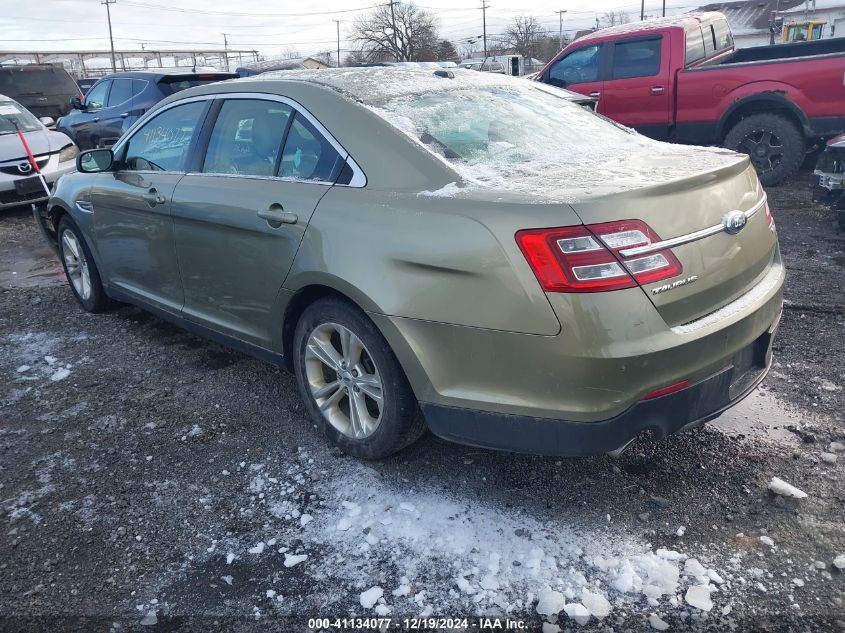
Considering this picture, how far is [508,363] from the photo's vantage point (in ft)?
7.74

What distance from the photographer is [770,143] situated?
8.11 metres

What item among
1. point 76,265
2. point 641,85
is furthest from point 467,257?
point 641,85

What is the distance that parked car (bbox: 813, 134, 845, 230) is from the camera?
5957 millimetres

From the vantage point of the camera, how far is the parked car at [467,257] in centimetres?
226

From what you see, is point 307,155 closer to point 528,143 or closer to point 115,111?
point 528,143

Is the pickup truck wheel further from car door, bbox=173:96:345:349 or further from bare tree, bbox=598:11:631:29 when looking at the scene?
bare tree, bbox=598:11:631:29

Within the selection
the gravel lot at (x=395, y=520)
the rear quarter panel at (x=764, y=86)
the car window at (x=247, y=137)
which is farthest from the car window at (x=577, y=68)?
the car window at (x=247, y=137)

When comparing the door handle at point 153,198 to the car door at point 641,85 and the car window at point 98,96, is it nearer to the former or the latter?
the car door at point 641,85

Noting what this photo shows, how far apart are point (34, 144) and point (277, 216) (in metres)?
8.26

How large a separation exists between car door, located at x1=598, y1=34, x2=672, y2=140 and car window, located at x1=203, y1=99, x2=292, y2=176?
6.88 m

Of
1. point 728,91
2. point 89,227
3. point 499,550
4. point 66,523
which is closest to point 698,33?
point 728,91

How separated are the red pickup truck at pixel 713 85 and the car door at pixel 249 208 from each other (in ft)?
22.0

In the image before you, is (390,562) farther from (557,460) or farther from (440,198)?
(440,198)

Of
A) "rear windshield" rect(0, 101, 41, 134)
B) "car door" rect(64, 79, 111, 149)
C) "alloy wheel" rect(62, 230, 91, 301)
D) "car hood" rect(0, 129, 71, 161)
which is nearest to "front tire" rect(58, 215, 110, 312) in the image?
"alloy wheel" rect(62, 230, 91, 301)
